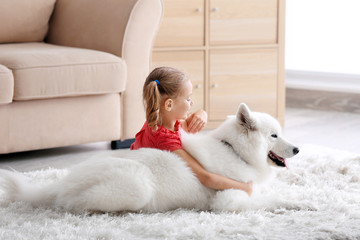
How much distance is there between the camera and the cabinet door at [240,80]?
355 centimetres

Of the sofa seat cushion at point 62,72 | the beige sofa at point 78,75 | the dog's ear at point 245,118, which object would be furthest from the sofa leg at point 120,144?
the dog's ear at point 245,118

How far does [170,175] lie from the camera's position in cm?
185

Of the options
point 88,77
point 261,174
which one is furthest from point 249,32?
point 261,174

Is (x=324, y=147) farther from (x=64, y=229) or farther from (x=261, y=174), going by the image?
(x=64, y=229)

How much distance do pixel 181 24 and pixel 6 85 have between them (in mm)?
1227

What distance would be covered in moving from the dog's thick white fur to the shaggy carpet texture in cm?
4

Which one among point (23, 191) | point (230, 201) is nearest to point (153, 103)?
point (230, 201)

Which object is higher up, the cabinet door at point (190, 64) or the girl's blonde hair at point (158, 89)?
the girl's blonde hair at point (158, 89)

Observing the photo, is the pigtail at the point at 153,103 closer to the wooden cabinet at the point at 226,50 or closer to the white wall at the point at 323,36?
the wooden cabinet at the point at 226,50

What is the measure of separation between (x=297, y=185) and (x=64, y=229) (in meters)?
0.96

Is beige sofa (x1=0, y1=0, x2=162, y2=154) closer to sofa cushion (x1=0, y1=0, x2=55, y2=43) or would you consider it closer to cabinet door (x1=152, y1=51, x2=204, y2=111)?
sofa cushion (x1=0, y1=0, x2=55, y2=43)

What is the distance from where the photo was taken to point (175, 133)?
2.02 m

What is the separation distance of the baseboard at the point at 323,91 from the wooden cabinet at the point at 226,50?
0.69m

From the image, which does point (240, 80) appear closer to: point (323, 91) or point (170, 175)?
point (323, 91)
